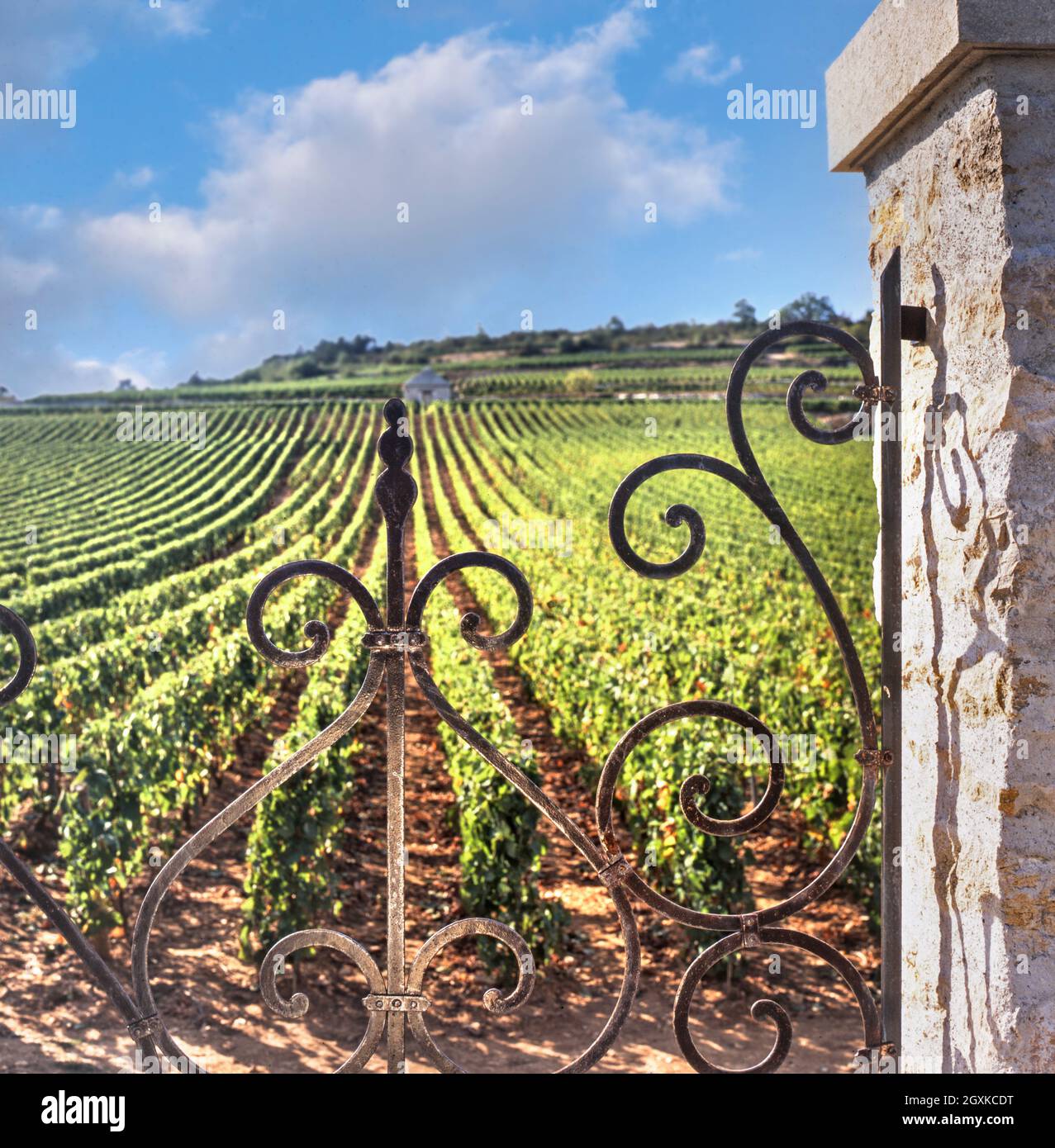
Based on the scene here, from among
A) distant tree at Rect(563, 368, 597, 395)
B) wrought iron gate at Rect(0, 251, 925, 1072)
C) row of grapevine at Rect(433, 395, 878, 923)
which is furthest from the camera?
distant tree at Rect(563, 368, 597, 395)

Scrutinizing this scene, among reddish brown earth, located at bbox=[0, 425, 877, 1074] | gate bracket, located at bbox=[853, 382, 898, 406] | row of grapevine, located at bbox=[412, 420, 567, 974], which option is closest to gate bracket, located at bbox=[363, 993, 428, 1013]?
gate bracket, located at bbox=[853, 382, 898, 406]

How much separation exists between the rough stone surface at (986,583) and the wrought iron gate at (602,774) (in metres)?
0.06

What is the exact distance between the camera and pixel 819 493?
133 feet

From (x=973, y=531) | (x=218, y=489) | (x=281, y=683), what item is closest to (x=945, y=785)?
(x=973, y=531)

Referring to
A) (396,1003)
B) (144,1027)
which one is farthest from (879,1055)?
(144,1027)

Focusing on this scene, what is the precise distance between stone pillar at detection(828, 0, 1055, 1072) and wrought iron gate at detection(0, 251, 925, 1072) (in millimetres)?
39

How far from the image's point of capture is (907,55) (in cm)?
150

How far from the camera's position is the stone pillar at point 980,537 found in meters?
1.33

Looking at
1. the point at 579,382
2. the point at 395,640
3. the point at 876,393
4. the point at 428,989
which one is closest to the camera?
the point at 395,640

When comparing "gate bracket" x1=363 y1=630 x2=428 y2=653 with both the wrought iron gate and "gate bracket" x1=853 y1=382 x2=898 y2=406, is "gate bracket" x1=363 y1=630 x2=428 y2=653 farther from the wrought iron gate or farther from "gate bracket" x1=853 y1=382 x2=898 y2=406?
"gate bracket" x1=853 y1=382 x2=898 y2=406

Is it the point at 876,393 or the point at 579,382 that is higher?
the point at 579,382

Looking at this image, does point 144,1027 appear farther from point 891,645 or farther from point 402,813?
point 891,645

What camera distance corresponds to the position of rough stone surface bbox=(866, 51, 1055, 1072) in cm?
133

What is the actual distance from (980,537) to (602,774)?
67 centimetres
